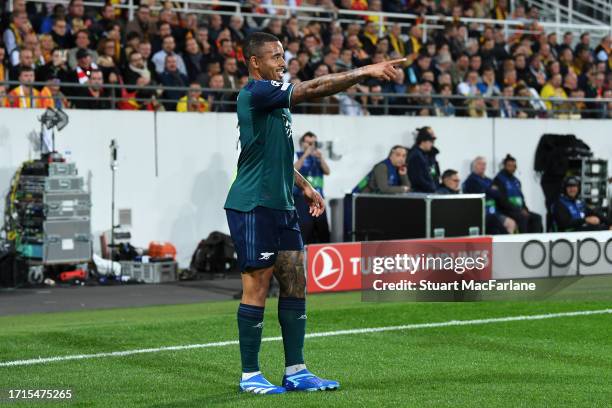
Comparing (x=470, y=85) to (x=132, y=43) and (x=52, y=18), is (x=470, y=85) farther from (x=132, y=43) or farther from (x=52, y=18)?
(x=52, y=18)

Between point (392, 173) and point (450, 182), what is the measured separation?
4.23 feet

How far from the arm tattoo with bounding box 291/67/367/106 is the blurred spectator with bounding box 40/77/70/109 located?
35.1 feet

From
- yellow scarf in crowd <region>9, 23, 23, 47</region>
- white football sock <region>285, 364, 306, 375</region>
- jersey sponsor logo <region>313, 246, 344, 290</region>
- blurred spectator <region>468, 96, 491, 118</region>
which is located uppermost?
yellow scarf in crowd <region>9, 23, 23, 47</region>

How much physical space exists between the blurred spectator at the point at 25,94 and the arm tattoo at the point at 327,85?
33.9 ft

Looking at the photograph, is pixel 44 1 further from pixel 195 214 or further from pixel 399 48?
pixel 399 48

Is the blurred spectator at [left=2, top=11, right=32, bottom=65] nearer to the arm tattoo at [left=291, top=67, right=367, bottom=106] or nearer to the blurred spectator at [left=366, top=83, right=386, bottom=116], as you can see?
the blurred spectator at [left=366, top=83, right=386, bottom=116]

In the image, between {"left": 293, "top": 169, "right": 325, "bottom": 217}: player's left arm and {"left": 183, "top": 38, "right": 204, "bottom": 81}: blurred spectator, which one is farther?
{"left": 183, "top": 38, "right": 204, "bottom": 81}: blurred spectator

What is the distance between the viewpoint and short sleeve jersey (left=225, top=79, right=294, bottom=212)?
23.3 ft

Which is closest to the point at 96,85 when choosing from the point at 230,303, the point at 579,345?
the point at 230,303

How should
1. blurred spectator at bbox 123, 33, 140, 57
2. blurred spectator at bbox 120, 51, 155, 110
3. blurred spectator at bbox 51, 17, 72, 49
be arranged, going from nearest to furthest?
blurred spectator at bbox 51, 17, 72, 49
blurred spectator at bbox 120, 51, 155, 110
blurred spectator at bbox 123, 33, 140, 57

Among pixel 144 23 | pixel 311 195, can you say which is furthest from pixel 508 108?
pixel 311 195

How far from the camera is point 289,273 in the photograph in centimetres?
733

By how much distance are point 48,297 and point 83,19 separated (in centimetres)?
534

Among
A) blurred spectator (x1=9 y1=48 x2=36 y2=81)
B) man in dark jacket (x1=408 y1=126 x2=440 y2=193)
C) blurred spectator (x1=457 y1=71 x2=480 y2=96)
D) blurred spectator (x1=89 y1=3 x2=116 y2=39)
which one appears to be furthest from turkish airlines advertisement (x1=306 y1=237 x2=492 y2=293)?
blurred spectator (x1=457 y1=71 x2=480 y2=96)
